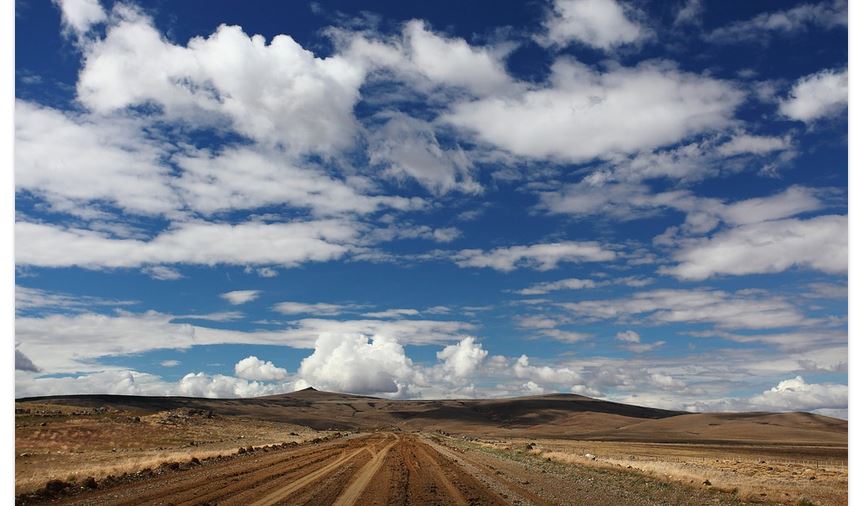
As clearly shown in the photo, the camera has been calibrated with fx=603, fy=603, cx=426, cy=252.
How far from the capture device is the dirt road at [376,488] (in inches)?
731

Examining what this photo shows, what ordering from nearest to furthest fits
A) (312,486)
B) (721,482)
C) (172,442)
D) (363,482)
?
(312,486)
(363,482)
(721,482)
(172,442)

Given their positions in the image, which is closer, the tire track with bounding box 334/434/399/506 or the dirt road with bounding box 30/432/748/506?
the tire track with bounding box 334/434/399/506

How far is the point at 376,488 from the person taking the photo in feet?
70.2

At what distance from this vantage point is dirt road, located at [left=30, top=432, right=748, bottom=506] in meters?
18.6

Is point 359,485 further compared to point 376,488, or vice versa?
point 359,485

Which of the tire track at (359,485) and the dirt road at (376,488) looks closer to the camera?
the tire track at (359,485)

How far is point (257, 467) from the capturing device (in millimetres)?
30500
